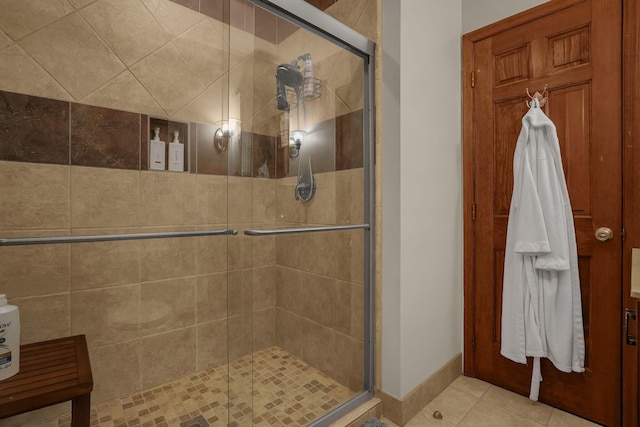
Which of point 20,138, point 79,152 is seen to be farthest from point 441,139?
A: point 20,138

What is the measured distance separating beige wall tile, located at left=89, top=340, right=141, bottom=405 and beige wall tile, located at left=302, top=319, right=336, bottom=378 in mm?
828

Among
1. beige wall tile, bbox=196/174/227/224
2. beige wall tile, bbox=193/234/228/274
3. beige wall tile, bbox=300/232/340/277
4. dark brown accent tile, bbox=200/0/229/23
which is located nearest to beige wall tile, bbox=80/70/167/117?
beige wall tile, bbox=196/174/227/224

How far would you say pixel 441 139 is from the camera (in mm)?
1716

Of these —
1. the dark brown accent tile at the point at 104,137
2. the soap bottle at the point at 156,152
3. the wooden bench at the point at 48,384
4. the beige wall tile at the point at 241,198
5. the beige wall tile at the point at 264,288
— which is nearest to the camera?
the wooden bench at the point at 48,384

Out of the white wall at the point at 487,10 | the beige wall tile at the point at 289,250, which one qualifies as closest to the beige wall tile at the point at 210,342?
the beige wall tile at the point at 289,250

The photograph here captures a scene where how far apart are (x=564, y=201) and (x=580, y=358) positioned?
0.72 metres

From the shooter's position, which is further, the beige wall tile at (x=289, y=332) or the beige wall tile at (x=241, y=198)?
the beige wall tile at (x=289, y=332)

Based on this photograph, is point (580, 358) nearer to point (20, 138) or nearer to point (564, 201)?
point (564, 201)

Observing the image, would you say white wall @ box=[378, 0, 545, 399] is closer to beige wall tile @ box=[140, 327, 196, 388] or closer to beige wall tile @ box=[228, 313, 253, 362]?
beige wall tile @ box=[228, 313, 253, 362]

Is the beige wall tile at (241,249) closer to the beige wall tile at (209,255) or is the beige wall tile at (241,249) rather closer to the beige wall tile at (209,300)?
the beige wall tile at (209,255)

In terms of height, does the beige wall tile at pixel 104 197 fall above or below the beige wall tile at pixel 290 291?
above

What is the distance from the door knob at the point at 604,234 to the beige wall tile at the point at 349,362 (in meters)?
1.18

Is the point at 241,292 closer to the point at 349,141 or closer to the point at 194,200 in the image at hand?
the point at 194,200

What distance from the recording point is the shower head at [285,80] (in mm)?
1283
